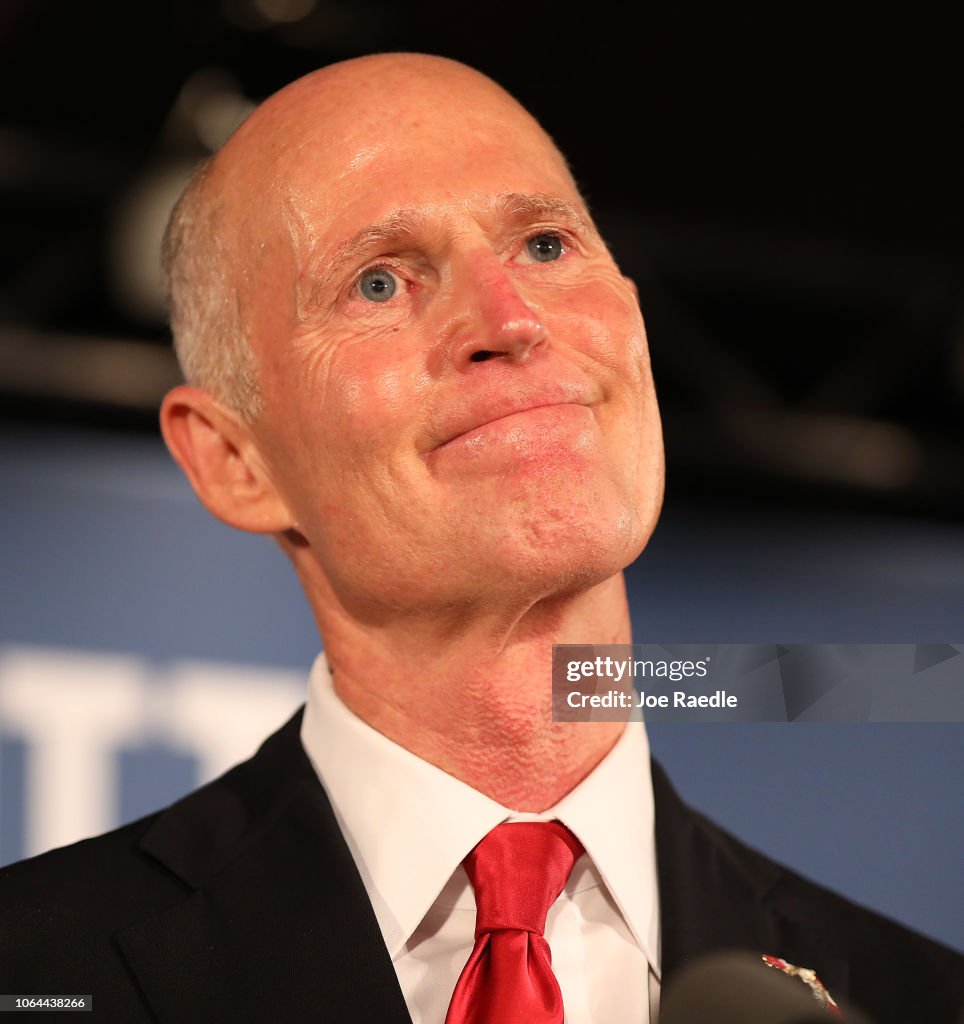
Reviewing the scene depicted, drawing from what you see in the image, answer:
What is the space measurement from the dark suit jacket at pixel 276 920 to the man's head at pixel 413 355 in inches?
11.1

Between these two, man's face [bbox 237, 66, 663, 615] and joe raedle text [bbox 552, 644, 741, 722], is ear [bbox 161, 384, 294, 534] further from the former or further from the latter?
joe raedle text [bbox 552, 644, 741, 722]

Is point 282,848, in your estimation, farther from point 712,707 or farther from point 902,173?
point 902,173

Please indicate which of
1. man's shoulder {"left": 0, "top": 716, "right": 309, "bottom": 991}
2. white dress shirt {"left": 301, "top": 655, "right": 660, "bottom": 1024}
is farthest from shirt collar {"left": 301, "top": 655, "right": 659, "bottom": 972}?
→ man's shoulder {"left": 0, "top": 716, "right": 309, "bottom": 991}

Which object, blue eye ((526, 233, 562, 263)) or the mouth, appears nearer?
the mouth

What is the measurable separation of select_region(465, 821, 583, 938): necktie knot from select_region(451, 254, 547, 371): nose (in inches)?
19.9

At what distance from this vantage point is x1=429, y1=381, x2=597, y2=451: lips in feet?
5.17

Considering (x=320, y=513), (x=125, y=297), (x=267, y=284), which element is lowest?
(x=320, y=513)

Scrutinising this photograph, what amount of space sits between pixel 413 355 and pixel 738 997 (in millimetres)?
757

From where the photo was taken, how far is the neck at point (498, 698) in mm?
1706

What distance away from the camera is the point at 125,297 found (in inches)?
142

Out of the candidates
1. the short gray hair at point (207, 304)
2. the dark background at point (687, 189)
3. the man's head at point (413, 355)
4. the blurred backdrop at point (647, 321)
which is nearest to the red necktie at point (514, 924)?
the man's head at point (413, 355)

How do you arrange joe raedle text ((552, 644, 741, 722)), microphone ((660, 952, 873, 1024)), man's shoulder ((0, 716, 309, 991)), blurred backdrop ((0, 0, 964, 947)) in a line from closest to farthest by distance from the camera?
microphone ((660, 952, 873, 1024)) → joe raedle text ((552, 644, 741, 722)) → man's shoulder ((0, 716, 309, 991)) → blurred backdrop ((0, 0, 964, 947))

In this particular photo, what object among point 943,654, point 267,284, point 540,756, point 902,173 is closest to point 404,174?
point 267,284

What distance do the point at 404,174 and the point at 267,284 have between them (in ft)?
0.70
